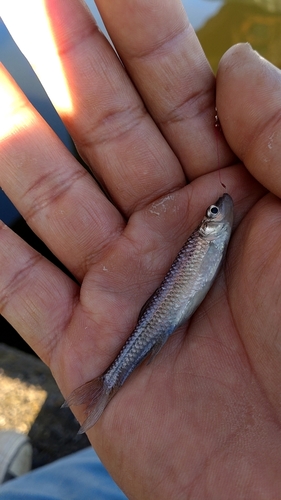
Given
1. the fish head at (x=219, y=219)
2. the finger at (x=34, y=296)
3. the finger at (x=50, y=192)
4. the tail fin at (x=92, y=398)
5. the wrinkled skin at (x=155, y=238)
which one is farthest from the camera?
the finger at (x=50, y=192)

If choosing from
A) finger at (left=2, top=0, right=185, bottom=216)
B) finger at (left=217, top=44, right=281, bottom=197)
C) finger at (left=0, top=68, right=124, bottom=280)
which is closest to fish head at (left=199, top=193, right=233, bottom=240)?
finger at (left=217, top=44, right=281, bottom=197)

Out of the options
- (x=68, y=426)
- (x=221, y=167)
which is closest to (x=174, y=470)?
(x=221, y=167)

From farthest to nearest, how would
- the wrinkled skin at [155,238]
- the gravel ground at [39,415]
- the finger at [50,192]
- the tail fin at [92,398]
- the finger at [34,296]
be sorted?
the gravel ground at [39,415] → the finger at [50,192] → the finger at [34,296] → the tail fin at [92,398] → the wrinkled skin at [155,238]

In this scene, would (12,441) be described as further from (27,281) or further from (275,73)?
(275,73)

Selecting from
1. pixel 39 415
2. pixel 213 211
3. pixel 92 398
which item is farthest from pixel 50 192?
pixel 39 415

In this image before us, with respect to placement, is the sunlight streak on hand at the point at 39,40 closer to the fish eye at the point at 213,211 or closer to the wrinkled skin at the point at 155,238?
the wrinkled skin at the point at 155,238

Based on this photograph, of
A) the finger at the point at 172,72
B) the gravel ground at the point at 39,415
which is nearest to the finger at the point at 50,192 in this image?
the finger at the point at 172,72
